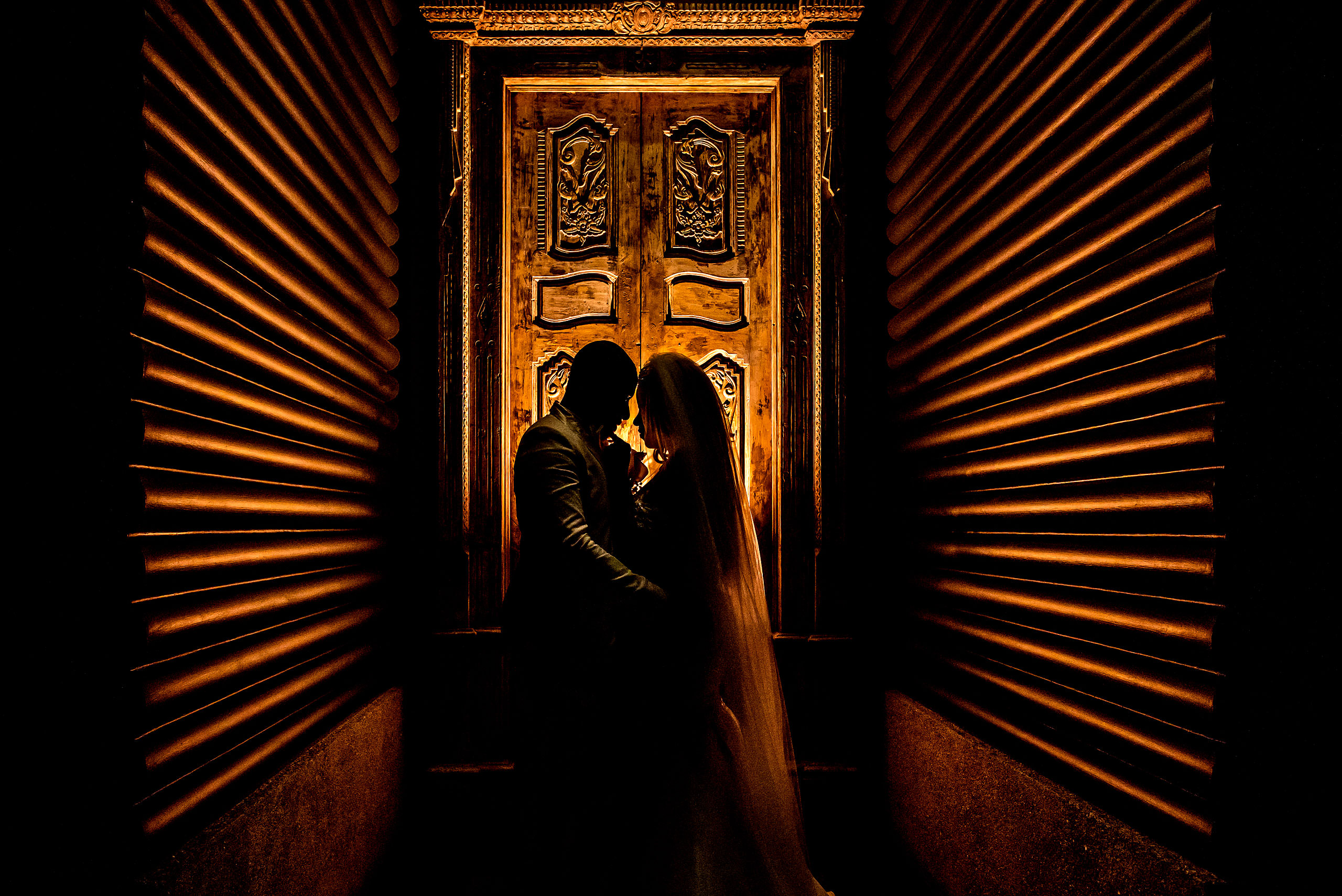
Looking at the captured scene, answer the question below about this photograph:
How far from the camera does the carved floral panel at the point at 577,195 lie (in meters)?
3.37

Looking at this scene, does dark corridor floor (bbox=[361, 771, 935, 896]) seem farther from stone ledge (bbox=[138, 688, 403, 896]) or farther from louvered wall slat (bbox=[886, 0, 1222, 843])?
louvered wall slat (bbox=[886, 0, 1222, 843])

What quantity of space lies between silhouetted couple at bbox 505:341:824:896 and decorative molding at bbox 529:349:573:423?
0.98m

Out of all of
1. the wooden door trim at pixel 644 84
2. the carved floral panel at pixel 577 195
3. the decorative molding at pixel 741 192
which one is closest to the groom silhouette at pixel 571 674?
the carved floral panel at pixel 577 195

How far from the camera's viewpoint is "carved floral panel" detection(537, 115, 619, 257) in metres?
3.37

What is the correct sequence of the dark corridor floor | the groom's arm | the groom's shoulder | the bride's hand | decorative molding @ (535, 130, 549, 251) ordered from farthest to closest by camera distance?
decorative molding @ (535, 130, 549, 251), the dark corridor floor, the bride's hand, the groom's shoulder, the groom's arm

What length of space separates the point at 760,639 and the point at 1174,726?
112cm

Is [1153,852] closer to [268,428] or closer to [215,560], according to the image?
[215,560]

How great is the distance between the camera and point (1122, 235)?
5.69ft

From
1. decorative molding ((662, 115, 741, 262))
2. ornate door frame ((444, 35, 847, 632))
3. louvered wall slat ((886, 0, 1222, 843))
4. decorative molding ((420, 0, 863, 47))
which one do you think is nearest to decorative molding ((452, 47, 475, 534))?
ornate door frame ((444, 35, 847, 632))

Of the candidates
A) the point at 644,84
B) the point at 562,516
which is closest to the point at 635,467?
the point at 562,516

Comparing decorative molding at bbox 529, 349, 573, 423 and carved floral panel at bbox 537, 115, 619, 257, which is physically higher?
carved floral panel at bbox 537, 115, 619, 257

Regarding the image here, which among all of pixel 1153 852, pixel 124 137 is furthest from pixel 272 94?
Result: pixel 1153 852

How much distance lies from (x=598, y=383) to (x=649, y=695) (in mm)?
1100

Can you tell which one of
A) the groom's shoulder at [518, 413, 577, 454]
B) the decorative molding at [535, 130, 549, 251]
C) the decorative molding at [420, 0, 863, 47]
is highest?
the decorative molding at [420, 0, 863, 47]
